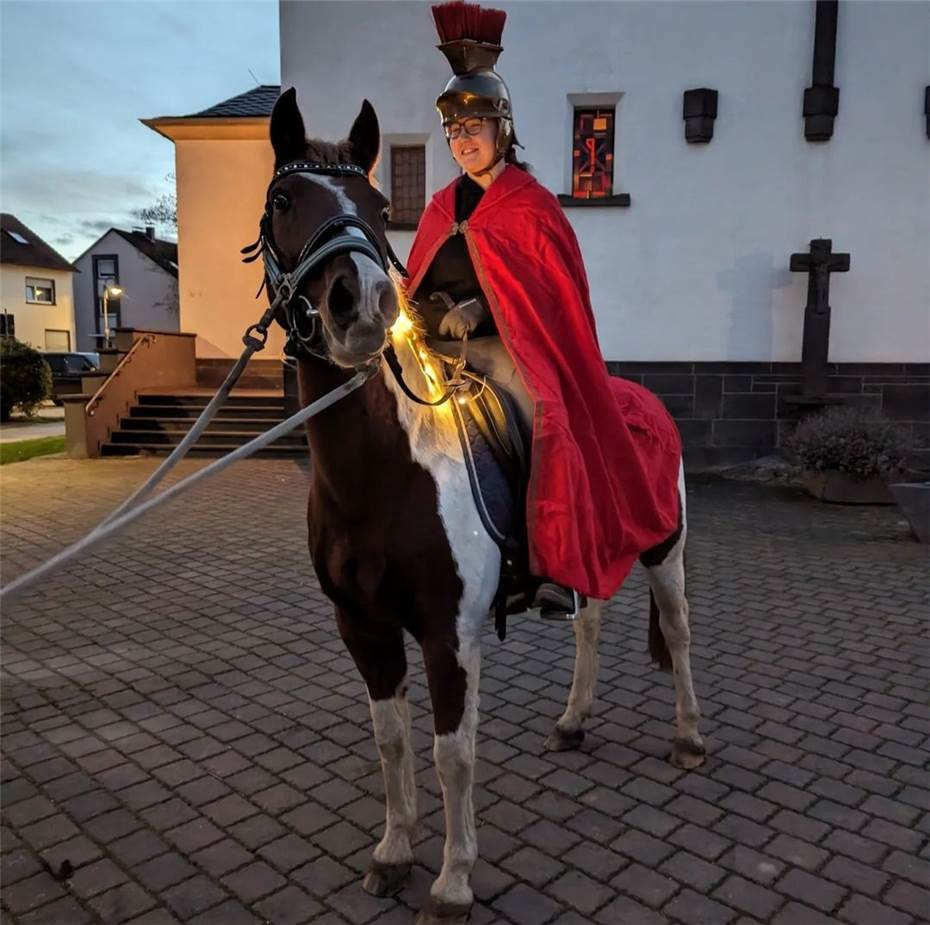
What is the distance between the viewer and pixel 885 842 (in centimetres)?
307

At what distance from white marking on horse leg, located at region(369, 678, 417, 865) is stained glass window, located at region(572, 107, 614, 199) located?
10703 mm

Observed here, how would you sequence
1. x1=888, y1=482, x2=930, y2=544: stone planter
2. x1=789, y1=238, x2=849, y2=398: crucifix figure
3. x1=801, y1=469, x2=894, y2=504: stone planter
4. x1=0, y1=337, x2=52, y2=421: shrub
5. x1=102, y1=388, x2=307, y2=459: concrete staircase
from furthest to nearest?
x1=0, y1=337, x2=52, y2=421: shrub
x1=102, y1=388, x2=307, y2=459: concrete staircase
x1=789, y1=238, x2=849, y2=398: crucifix figure
x1=801, y1=469, x2=894, y2=504: stone planter
x1=888, y1=482, x2=930, y2=544: stone planter

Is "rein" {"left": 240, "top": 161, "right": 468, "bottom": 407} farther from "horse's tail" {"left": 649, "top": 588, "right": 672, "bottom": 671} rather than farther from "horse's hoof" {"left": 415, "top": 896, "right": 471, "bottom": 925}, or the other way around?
"horse's tail" {"left": 649, "top": 588, "right": 672, "bottom": 671}

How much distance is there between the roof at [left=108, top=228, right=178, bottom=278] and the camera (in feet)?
152

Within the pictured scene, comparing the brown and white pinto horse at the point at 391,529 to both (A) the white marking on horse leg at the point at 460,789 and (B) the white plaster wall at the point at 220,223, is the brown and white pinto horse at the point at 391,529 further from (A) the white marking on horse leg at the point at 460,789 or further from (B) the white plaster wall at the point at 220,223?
(B) the white plaster wall at the point at 220,223

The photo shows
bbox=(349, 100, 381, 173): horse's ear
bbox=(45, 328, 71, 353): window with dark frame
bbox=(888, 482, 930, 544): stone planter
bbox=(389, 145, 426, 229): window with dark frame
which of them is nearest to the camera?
bbox=(349, 100, 381, 173): horse's ear

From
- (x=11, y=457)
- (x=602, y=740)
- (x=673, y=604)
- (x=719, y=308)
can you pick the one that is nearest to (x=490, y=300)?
(x=673, y=604)

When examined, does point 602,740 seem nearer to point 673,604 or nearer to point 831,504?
point 673,604

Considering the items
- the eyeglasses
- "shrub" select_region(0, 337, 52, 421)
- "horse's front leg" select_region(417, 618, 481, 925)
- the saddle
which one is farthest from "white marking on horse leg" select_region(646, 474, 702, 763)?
"shrub" select_region(0, 337, 52, 421)

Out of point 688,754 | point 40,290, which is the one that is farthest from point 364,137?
point 40,290

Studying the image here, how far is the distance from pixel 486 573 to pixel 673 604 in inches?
60.0

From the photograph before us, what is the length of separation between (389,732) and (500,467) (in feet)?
3.50

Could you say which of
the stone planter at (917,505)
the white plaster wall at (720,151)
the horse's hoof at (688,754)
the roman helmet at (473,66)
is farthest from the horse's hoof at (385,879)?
the white plaster wall at (720,151)

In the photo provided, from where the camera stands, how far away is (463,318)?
9.33 ft
